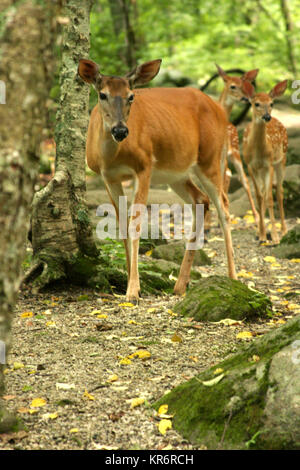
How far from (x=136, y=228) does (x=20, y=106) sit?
3.69m

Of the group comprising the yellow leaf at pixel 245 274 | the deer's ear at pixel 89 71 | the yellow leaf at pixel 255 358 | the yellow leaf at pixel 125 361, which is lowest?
the yellow leaf at pixel 125 361

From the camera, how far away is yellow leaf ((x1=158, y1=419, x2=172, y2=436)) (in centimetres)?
323

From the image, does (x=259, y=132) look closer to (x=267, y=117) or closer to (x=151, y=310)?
(x=267, y=117)

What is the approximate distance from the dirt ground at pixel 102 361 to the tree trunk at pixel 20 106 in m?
1.11

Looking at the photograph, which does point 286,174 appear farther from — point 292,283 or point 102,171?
point 102,171

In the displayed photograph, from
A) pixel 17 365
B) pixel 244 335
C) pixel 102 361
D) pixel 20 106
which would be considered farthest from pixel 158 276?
pixel 20 106

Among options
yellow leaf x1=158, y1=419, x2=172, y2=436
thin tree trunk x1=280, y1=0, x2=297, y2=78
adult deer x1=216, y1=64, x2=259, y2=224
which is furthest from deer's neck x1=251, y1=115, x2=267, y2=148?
thin tree trunk x1=280, y1=0, x2=297, y2=78

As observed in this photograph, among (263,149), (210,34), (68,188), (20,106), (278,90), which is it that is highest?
(210,34)

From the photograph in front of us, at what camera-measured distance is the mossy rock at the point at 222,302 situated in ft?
17.5

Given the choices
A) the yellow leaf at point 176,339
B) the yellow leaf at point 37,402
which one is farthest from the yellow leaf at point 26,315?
the yellow leaf at point 37,402

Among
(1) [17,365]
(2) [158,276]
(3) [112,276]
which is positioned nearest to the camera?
(1) [17,365]

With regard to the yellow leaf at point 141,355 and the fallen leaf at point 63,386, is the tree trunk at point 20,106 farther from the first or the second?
the yellow leaf at point 141,355

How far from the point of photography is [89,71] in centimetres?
573
